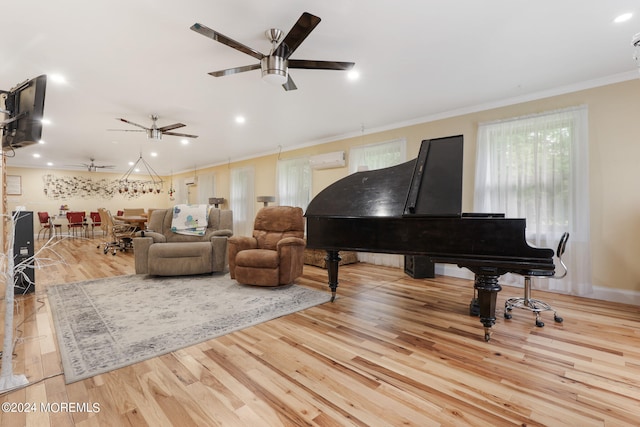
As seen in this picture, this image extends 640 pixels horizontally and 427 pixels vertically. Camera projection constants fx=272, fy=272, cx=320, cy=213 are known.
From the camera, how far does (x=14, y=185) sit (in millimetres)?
8430

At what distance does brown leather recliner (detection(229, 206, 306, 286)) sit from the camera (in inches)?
138

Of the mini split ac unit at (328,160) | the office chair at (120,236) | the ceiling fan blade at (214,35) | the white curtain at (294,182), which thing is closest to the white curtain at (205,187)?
the office chair at (120,236)

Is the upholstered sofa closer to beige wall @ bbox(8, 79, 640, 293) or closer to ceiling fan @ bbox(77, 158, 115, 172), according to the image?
beige wall @ bbox(8, 79, 640, 293)

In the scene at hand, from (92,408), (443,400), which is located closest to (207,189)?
(92,408)

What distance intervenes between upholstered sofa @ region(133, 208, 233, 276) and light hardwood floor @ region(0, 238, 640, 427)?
4.57 ft

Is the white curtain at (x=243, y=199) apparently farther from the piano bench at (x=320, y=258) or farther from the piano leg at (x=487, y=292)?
the piano leg at (x=487, y=292)

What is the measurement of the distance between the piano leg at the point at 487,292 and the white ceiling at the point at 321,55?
1972 millimetres

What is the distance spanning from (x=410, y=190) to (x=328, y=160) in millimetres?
3503

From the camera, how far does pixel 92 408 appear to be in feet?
4.66

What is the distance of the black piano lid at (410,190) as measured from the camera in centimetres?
212

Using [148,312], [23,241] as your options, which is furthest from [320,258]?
[23,241]

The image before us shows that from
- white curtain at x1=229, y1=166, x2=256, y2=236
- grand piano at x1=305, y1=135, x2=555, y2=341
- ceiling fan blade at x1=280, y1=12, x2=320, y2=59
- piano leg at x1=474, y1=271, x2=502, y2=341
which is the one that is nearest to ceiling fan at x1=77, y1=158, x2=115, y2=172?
white curtain at x1=229, y1=166, x2=256, y2=236

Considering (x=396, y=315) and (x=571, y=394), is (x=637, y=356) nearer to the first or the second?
(x=571, y=394)

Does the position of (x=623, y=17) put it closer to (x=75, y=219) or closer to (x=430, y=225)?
(x=430, y=225)
